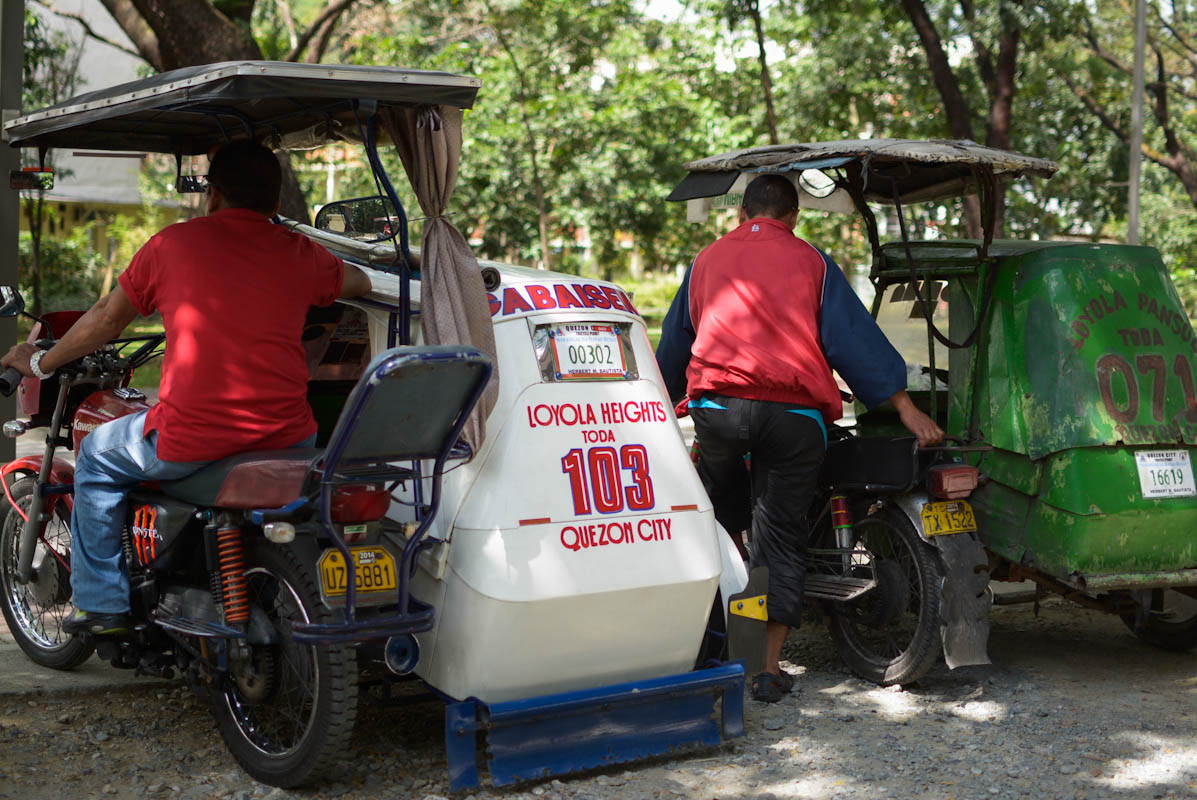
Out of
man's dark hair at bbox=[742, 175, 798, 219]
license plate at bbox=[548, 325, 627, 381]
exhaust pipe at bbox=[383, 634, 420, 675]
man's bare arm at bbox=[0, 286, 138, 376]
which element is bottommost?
exhaust pipe at bbox=[383, 634, 420, 675]

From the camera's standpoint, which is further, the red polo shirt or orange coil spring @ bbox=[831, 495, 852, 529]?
orange coil spring @ bbox=[831, 495, 852, 529]

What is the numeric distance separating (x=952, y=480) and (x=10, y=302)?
3.63 metres

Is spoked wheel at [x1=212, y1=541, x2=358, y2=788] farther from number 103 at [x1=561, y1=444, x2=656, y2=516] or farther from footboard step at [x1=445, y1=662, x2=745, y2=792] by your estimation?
number 103 at [x1=561, y1=444, x2=656, y2=516]

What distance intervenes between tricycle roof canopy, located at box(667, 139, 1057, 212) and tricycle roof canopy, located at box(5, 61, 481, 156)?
5.39 ft

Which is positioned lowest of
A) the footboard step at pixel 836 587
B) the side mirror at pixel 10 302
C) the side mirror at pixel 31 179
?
the footboard step at pixel 836 587

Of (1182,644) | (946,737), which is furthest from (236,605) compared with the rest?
(1182,644)

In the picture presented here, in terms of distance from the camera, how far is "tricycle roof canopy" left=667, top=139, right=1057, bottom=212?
16.8 feet

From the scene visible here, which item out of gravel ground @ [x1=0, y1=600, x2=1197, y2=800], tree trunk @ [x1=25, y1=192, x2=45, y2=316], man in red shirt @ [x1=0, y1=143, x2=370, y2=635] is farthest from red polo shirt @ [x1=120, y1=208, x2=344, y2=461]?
tree trunk @ [x1=25, y1=192, x2=45, y2=316]

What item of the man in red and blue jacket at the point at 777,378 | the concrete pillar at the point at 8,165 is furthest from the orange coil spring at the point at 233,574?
the concrete pillar at the point at 8,165

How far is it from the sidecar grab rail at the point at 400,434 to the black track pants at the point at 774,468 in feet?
4.72

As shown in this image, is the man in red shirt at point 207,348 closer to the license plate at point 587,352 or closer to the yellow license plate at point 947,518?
the license plate at point 587,352

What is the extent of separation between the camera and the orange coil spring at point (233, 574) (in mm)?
4035

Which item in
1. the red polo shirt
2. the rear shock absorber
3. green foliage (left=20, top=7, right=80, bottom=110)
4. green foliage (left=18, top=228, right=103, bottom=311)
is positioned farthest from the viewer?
green foliage (left=18, top=228, right=103, bottom=311)

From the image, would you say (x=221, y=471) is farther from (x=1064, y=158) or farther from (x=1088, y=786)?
(x=1064, y=158)
